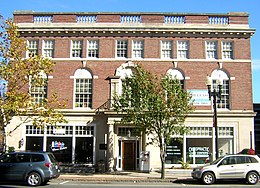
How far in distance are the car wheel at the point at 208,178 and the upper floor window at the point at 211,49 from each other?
11.5 m

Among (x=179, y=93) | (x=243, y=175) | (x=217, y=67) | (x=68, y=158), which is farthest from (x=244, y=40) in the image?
(x=68, y=158)

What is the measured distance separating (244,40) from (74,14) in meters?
13.7

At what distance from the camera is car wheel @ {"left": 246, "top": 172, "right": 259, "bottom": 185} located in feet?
59.7

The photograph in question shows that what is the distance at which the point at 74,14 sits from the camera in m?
27.5

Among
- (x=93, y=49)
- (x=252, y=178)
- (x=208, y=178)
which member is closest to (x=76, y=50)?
(x=93, y=49)

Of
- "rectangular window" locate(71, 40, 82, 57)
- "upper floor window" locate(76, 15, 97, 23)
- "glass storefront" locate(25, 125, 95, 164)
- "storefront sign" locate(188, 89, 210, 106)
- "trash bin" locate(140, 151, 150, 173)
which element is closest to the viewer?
"trash bin" locate(140, 151, 150, 173)

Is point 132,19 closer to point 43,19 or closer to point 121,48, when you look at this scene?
point 121,48

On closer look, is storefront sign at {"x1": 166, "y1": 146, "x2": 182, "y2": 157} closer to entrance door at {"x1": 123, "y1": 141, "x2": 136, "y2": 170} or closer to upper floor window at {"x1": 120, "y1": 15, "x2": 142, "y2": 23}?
entrance door at {"x1": 123, "y1": 141, "x2": 136, "y2": 170}

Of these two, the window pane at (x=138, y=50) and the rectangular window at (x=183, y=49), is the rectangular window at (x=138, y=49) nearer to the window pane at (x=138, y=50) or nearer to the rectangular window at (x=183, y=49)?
the window pane at (x=138, y=50)

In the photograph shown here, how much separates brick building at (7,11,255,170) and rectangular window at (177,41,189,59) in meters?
0.08

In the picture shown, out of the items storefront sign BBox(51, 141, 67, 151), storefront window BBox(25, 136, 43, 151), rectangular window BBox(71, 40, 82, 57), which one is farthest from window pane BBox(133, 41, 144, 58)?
storefront window BBox(25, 136, 43, 151)

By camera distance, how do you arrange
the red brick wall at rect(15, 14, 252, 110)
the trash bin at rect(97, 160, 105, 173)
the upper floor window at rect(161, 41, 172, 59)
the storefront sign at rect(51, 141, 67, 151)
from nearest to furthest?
the trash bin at rect(97, 160, 105, 173), the storefront sign at rect(51, 141, 67, 151), the red brick wall at rect(15, 14, 252, 110), the upper floor window at rect(161, 41, 172, 59)

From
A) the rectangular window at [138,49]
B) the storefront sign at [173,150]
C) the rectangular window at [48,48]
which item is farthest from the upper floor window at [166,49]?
the rectangular window at [48,48]

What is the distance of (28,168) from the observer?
16484 millimetres
